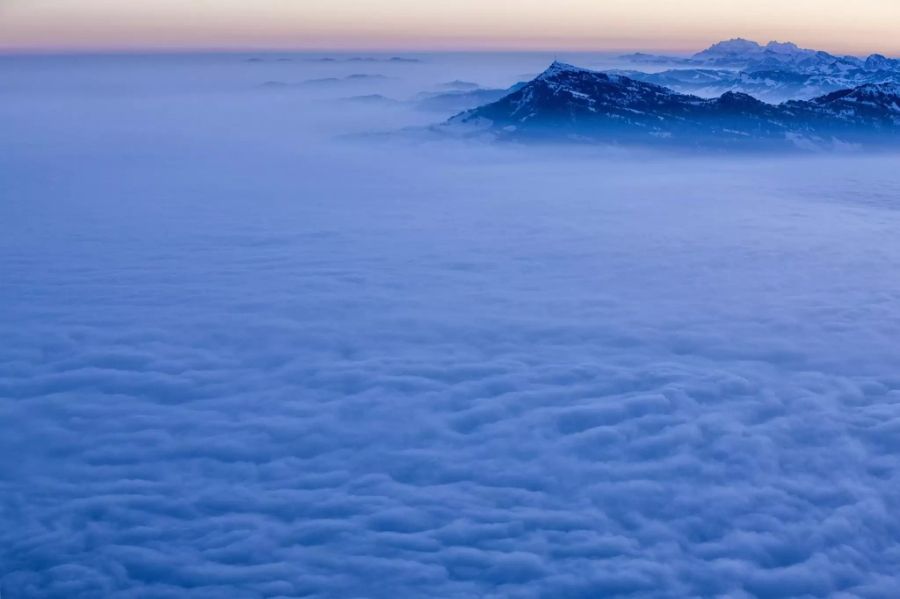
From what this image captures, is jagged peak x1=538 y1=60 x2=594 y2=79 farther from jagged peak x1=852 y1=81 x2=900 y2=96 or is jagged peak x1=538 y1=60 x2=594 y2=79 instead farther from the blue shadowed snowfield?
the blue shadowed snowfield

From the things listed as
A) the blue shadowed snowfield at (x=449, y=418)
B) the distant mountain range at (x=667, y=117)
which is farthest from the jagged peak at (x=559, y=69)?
the blue shadowed snowfield at (x=449, y=418)

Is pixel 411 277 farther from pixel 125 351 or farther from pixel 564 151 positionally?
pixel 564 151

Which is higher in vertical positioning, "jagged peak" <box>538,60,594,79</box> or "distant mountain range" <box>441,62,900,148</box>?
"jagged peak" <box>538,60,594,79</box>

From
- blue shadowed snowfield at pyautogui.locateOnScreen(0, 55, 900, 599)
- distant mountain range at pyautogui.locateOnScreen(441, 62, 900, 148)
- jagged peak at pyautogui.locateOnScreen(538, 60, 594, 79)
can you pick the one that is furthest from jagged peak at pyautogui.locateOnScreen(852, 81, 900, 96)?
blue shadowed snowfield at pyautogui.locateOnScreen(0, 55, 900, 599)

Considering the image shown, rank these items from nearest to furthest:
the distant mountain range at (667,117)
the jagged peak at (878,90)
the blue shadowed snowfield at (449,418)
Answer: the blue shadowed snowfield at (449,418), the distant mountain range at (667,117), the jagged peak at (878,90)

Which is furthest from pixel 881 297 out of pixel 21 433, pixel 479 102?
pixel 479 102

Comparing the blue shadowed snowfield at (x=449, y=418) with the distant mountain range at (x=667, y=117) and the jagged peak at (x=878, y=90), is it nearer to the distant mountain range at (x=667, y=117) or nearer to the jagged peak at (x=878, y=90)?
the distant mountain range at (x=667, y=117)

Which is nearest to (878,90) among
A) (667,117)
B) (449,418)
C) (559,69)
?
(667,117)
